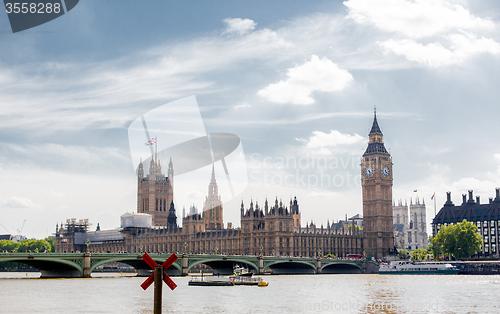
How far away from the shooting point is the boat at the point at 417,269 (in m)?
134

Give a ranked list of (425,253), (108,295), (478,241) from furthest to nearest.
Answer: (425,253) < (478,241) < (108,295)

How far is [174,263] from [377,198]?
85.5m

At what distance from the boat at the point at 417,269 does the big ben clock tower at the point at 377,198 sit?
34582mm

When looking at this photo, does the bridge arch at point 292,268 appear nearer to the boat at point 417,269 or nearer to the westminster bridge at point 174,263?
the westminster bridge at point 174,263

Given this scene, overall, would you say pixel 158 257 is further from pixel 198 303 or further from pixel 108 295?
pixel 198 303

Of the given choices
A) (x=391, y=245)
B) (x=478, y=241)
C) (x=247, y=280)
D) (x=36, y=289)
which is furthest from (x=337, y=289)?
(x=391, y=245)

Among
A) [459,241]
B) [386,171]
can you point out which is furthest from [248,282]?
[386,171]

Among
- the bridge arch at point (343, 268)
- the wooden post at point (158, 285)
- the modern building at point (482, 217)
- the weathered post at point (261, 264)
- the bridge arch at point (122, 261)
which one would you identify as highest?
the modern building at point (482, 217)

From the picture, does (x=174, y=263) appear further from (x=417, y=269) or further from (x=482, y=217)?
(x=482, y=217)

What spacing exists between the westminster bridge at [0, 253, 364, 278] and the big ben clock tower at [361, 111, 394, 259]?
3140cm

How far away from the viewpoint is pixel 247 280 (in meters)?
92.1

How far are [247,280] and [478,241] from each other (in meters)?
78.4

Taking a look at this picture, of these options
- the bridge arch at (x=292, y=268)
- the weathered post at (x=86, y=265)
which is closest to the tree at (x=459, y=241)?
the bridge arch at (x=292, y=268)

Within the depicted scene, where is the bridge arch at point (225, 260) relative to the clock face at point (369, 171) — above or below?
below
